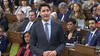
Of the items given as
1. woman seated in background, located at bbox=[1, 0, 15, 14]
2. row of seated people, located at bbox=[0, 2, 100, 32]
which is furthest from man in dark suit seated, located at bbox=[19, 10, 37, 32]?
woman seated in background, located at bbox=[1, 0, 15, 14]

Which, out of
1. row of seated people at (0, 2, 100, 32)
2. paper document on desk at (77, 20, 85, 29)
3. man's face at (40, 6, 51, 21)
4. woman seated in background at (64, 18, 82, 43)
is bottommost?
woman seated in background at (64, 18, 82, 43)

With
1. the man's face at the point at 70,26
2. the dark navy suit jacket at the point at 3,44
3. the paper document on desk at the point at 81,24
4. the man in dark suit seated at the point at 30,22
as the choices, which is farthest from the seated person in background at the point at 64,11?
the dark navy suit jacket at the point at 3,44

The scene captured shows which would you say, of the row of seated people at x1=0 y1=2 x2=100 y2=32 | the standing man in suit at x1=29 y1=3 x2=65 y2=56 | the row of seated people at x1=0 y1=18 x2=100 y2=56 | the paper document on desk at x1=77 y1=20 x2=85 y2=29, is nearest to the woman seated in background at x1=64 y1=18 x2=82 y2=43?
the row of seated people at x1=0 y1=18 x2=100 y2=56

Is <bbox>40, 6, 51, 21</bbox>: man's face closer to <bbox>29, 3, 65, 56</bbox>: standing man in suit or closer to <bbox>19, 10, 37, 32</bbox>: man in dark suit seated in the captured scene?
<bbox>29, 3, 65, 56</bbox>: standing man in suit

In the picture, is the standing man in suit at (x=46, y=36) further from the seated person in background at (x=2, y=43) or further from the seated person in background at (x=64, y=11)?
the seated person in background at (x=64, y=11)

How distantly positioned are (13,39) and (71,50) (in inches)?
57.3

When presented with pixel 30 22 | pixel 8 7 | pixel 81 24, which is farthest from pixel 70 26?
pixel 8 7

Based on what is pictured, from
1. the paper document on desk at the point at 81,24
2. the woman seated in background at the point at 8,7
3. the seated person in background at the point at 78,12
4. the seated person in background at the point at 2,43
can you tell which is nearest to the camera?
the seated person in background at the point at 2,43

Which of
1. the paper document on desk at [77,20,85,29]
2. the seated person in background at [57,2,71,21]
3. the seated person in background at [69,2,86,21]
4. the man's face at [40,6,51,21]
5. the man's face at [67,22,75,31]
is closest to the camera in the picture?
the man's face at [40,6,51,21]

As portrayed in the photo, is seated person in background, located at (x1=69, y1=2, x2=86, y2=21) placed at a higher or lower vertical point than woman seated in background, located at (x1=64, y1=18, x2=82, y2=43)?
higher

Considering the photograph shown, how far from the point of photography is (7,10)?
19.9ft

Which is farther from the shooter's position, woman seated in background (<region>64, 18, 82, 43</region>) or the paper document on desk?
the paper document on desk

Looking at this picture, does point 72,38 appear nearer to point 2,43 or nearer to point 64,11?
point 2,43

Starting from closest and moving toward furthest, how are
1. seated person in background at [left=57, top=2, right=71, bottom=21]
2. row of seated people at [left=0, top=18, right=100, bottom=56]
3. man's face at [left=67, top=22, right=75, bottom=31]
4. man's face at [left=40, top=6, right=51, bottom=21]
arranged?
1. man's face at [left=40, top=6, right=51, bottom=21]
2. row of seated people at [left=0, top=18, right=100, bottom=56]
3. man's face at [left=67, top=22, right=75, bottom=31]
4. seated person in background at [left=57, top=2, right=71, bottom=21]
